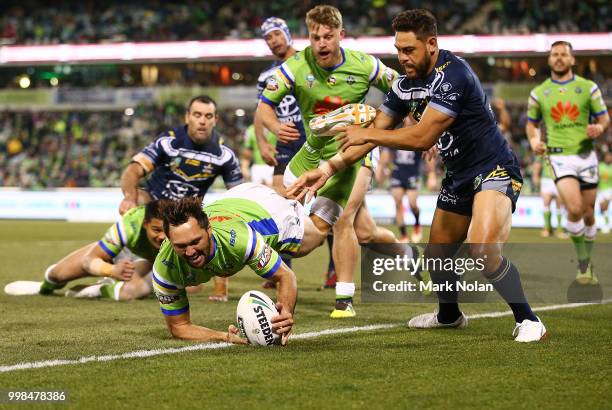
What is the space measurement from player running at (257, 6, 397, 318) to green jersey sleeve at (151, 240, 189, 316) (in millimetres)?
2043

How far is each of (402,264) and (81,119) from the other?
32.9 m

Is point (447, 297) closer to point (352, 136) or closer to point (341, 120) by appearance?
point (341, 120)

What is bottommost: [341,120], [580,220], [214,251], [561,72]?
[580,220]

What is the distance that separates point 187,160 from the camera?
1001 cm

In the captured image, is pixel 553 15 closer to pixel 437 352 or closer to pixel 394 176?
pixel 394 176

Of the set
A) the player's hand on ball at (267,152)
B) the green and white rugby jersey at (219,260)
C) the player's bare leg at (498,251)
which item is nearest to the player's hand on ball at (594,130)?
the player's hand on ball at (267,152)

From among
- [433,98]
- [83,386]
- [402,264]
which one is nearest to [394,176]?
[402,264]

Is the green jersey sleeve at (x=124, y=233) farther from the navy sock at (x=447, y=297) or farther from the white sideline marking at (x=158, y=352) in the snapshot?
the navy sock at (x=447, y=297)

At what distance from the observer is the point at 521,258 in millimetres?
13141

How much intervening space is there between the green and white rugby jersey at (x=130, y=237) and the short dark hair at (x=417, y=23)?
3.72 metres

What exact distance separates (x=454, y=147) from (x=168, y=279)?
7.02 feet

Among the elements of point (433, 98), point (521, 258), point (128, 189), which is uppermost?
point (433, 98)

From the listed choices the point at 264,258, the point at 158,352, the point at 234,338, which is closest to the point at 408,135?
the point at 264,258

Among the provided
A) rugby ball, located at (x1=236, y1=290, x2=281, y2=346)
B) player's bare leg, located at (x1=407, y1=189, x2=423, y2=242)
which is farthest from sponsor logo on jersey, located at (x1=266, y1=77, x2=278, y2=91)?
player's bare leg, located at (x1=407, y1=189, x2=423, y2=242)
